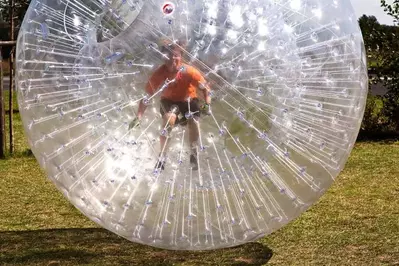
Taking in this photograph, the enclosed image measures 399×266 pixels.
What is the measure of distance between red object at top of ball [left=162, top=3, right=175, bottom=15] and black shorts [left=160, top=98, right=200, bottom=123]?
1.20 ft

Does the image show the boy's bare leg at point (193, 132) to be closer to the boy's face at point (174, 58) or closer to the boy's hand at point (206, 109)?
the boy's hand at point (206, 109)

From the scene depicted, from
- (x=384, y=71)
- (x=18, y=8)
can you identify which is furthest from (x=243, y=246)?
(x=18, y=8)

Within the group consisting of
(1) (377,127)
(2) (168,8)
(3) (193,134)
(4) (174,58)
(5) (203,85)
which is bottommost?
(1) (377,127)

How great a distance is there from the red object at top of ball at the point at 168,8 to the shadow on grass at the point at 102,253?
146cm

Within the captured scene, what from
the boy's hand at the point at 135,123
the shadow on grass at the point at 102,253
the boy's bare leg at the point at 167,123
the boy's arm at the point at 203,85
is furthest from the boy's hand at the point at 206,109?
the shadow on grass at the point at 102,253

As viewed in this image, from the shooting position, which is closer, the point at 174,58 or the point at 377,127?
the point at 174,58

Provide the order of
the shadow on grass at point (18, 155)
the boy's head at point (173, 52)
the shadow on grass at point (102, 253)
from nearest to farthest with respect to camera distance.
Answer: the boy's head at point (173, 52)
the shadow on grass at point (102, 253)
the shadow on grass at point (18, 155)

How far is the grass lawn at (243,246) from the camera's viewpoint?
3.76 m

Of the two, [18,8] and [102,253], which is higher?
[18,8]

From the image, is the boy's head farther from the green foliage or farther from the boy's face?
the green foliage

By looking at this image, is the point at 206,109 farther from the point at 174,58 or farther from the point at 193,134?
the point at 174,58

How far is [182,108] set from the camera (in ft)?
9.43

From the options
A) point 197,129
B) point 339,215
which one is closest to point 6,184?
point 339,215

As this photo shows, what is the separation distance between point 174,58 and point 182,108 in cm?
21
